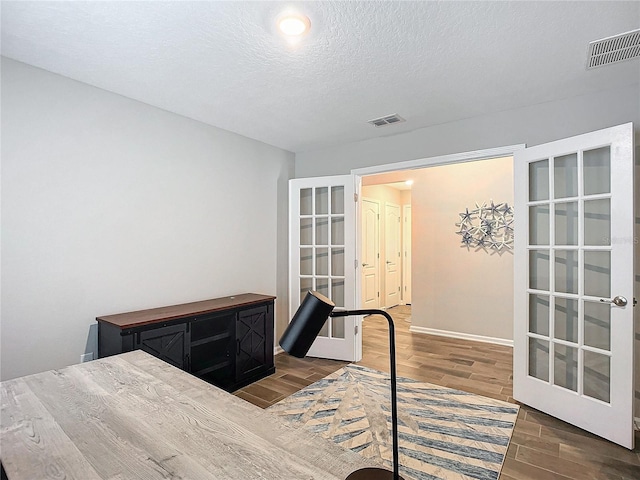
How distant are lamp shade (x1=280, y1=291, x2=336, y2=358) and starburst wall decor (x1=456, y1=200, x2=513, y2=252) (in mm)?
4511

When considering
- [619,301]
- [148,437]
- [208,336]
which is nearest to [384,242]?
[208,336]

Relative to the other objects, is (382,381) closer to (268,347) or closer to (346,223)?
(268,347)

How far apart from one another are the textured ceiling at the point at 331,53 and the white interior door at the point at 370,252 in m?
3.57

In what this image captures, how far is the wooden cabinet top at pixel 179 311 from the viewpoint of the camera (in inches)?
97.8

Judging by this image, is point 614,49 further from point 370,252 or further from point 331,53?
point 370,252

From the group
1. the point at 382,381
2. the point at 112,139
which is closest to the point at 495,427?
the point at 382,381

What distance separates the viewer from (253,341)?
3342 mm

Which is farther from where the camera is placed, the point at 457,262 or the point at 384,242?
the point at 384,242

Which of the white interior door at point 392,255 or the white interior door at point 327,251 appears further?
the white interior door at point 392,255

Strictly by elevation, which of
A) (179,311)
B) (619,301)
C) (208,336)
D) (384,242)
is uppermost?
(384,242)

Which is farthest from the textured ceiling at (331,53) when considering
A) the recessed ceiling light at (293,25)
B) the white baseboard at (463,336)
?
the white baseboard at (463,336)

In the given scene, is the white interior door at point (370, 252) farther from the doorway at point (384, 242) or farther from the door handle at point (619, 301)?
the door handle at point (619, 301)

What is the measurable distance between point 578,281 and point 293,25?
2.63m

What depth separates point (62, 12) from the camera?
1.77 metres
